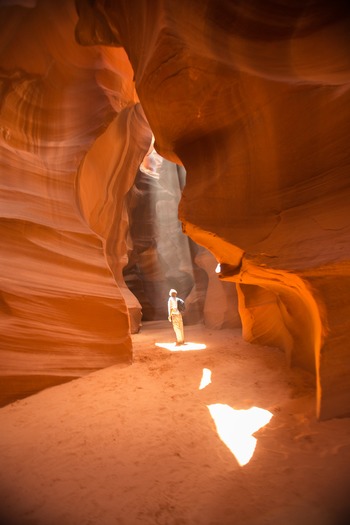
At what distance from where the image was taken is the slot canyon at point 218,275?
2.23m

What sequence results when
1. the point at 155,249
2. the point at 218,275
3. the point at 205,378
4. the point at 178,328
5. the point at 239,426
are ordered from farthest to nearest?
the point at 155,249
the point at 178,328
the point at 205,378
the point at 218,275
the point at 239,426

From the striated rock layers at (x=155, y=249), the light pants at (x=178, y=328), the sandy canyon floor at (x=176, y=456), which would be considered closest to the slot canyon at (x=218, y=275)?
the sandy canyon floor at (x=176, y=456)

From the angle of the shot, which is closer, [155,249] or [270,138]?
[270,138]

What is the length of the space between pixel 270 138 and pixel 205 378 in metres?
→ 3.54

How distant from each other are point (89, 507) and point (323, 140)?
384 centimetres

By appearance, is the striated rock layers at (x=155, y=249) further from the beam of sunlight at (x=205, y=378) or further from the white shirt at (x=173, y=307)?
the beam of sunlight at (x=205, y=378)

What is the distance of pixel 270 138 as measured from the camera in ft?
11.1

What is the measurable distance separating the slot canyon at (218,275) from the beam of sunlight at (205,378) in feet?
0.17

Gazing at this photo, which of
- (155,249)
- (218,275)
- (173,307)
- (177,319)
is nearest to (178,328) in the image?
(177,319)

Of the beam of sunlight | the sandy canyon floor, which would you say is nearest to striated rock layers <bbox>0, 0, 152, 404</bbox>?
the sandy canyon floor

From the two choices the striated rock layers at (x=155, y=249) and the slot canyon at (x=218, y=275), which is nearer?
the slot canyon at (x=218, y=275)

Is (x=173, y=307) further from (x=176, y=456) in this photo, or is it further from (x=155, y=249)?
(x=155, y=249)

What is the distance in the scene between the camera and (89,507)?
2016 millimetres

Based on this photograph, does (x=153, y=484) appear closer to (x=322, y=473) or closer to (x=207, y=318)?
(x=322, y=473)
